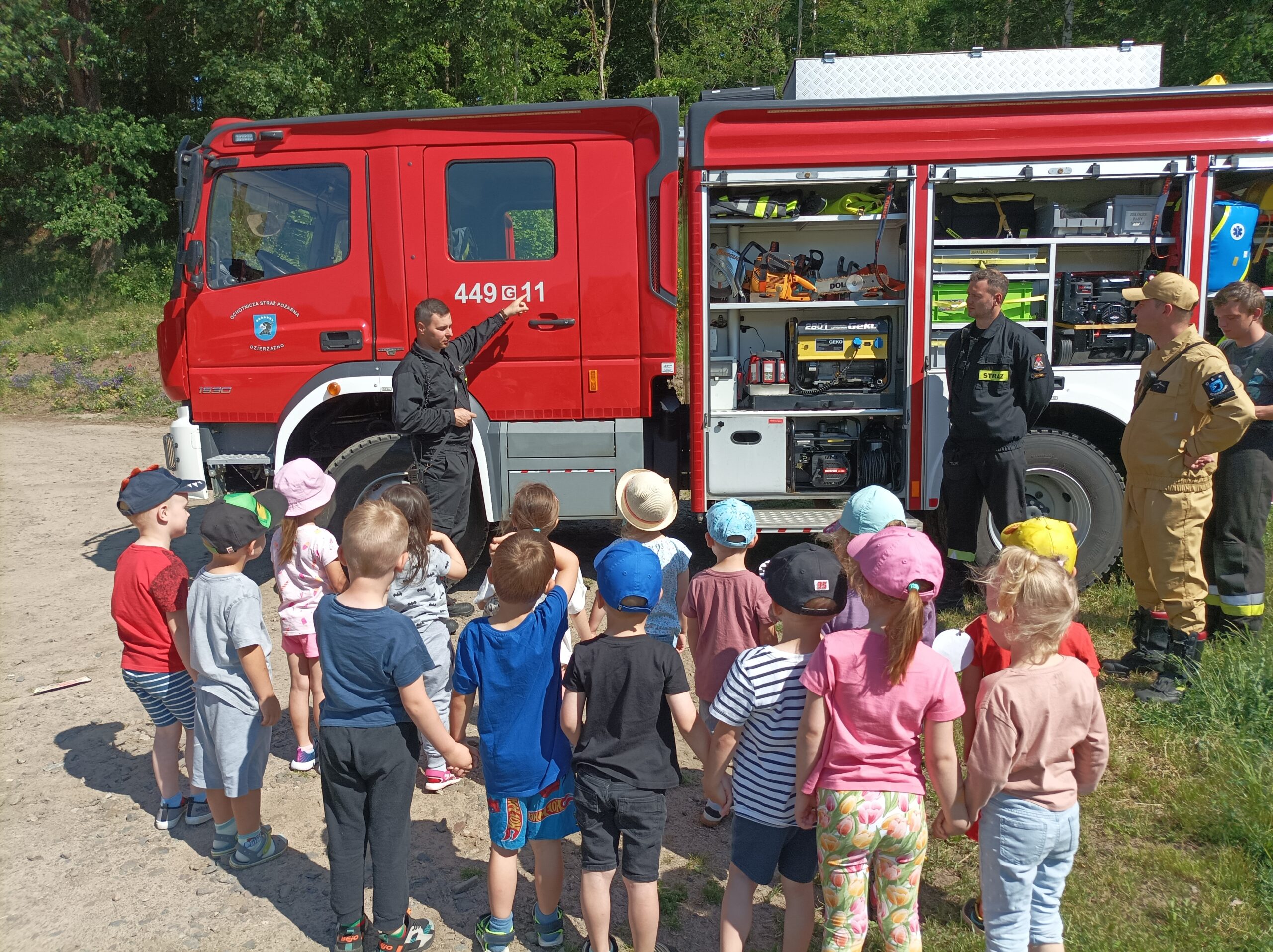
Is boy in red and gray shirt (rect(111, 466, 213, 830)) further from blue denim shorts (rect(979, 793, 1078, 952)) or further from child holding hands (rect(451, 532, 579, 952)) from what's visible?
blue denim shorts (rect(979, 793, 1078, 952))

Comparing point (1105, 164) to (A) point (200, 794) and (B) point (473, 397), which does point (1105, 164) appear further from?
(A) point (200, 794)

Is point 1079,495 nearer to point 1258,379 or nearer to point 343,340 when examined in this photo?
point 1258,379

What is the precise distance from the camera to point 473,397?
6.05 meters

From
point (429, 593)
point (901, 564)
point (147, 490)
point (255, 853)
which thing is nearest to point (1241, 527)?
point (901, 564)

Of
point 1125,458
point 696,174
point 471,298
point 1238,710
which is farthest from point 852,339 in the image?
point 1238,710

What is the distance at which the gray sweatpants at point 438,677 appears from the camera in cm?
389

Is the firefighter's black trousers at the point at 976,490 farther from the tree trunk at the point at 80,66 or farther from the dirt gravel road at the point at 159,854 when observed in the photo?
the tree trunk at the point at 80,66

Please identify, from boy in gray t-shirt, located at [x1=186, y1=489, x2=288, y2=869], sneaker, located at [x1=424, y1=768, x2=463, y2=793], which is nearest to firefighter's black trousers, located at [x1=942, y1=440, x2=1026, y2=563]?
sneaker, located at [x1=424, y1=768, x2=463, y2=793]

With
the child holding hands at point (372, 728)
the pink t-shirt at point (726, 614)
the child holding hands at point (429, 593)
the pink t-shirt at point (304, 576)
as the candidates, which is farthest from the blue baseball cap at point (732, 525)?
the pink t-shirt at point (304, 576)

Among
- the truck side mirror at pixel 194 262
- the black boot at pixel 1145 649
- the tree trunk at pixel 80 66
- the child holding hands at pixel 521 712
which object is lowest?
the black boot at pixel 1145 649

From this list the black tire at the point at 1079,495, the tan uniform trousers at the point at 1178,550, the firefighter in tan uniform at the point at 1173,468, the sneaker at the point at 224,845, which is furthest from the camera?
the black tire at the point at 1079,495

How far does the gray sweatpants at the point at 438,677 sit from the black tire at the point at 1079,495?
3460mm

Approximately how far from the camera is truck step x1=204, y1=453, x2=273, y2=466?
245 inches

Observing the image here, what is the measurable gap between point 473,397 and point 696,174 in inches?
77.6
